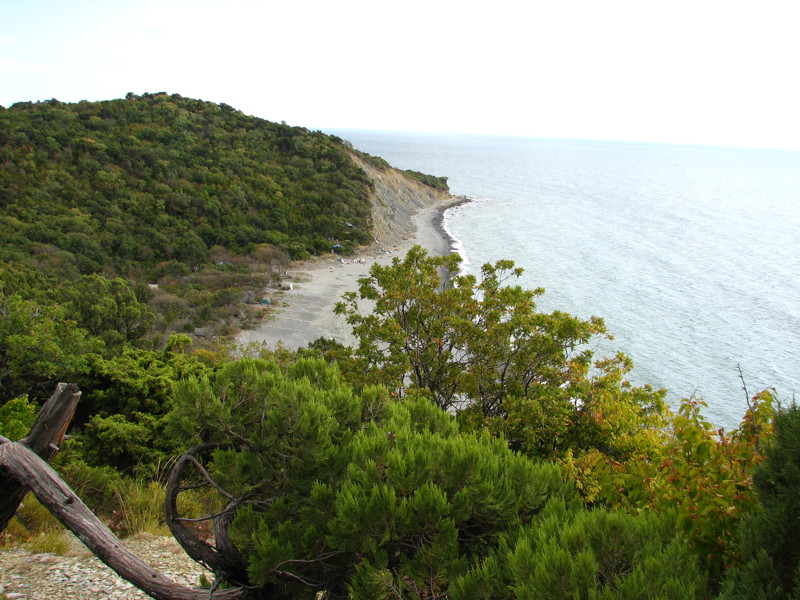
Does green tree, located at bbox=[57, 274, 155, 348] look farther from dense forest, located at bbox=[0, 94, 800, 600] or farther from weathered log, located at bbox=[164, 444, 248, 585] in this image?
weathered log, located at bbox=[164, 444, 248, 585]

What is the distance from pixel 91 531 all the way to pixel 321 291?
113 ft

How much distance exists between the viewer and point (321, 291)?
3897 cm

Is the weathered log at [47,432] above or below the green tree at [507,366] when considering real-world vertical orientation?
above

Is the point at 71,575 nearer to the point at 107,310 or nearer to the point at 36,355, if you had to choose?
the point at 36,355

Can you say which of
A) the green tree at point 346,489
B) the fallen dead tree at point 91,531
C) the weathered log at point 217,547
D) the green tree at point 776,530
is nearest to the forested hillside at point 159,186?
the fallen dead tree at point 91,531

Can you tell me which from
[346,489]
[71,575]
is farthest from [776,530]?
[71,575]

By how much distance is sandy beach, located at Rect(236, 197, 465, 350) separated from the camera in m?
30.6

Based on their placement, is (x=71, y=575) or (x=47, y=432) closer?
(x=47, y=432)

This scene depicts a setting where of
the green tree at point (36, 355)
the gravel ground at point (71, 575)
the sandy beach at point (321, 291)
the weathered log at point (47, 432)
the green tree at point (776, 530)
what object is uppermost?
the green tree at point (776, 530)

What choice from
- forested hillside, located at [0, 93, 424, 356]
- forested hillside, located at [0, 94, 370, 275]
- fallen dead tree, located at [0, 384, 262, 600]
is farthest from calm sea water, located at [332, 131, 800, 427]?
forested hillside, located at [0, 93, 424, 356]

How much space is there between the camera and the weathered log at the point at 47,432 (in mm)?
5191

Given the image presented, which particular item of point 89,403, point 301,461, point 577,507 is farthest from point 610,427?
point 89,403

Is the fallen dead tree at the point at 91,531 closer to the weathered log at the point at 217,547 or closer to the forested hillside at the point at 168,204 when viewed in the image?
the weathered log at the point at 217,547

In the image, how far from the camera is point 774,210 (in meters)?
90.9
